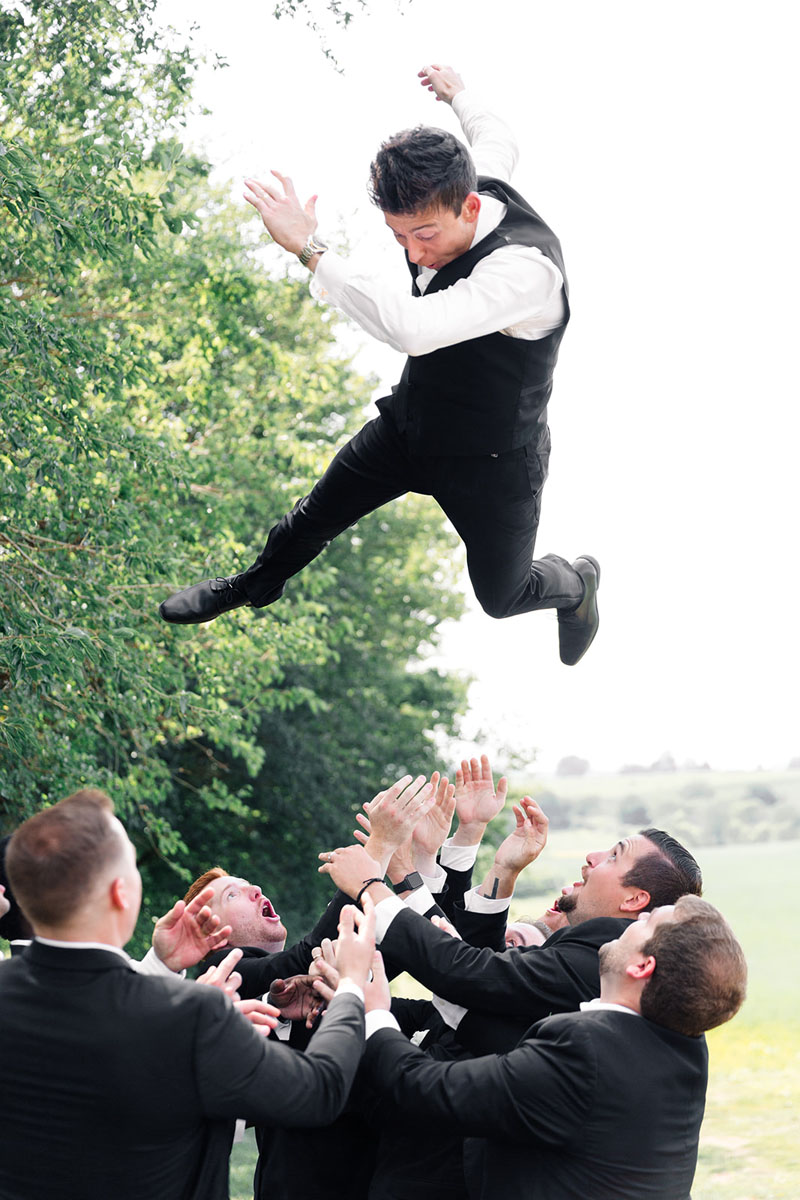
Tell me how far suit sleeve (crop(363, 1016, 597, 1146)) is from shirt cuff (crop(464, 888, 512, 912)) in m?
0.70

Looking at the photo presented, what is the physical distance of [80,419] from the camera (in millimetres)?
6766

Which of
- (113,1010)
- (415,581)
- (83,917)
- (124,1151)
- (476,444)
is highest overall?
(415,581)

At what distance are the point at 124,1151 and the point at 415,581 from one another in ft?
54.5

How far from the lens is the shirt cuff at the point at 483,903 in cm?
294

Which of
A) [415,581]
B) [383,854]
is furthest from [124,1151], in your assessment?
[415,581]

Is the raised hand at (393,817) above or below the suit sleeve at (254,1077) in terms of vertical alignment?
above

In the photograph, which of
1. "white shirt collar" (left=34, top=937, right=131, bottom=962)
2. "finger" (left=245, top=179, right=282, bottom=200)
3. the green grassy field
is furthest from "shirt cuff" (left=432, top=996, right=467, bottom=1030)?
the green grassy field

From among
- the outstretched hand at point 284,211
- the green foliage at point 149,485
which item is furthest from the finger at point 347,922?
the green foliage at point 149,485

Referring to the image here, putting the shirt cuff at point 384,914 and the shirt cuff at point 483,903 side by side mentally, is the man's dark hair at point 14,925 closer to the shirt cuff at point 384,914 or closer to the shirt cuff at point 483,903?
the shirt cuff at point 384,914

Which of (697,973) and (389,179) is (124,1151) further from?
(389,179)

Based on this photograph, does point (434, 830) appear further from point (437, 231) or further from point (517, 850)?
point (437, 231)

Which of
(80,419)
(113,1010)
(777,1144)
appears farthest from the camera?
(777,1144)

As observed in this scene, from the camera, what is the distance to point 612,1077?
Answer: 84.7 inches

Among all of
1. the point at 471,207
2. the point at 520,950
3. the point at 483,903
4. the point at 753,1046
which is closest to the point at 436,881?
the point at 483,903
